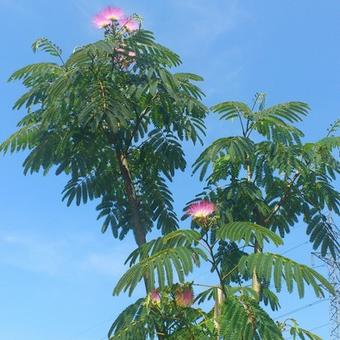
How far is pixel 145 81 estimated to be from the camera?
8.04m

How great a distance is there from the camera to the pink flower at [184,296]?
6.99m

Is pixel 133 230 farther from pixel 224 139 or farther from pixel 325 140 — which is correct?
pixel 325 140

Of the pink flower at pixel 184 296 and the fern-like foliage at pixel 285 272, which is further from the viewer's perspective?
the pink flower at pixel 184 296

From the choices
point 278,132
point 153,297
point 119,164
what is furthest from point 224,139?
point 153,297

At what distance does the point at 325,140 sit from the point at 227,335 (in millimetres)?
2747

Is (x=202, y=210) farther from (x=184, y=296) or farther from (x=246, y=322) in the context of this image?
(x=246, y=322)

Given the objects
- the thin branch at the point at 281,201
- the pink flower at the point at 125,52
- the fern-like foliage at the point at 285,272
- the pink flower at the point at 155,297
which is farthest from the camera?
the thin branch at the point at 281,201

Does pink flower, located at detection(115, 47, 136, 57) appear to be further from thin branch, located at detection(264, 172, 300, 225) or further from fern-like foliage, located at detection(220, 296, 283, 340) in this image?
fern-like foliage, located at detection(220, 296, 283, 340)

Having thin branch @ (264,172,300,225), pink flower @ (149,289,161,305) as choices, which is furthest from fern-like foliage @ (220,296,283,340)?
thin branch @ (264,172,300,225)

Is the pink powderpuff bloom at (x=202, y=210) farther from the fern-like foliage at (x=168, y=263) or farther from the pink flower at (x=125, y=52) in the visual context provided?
the pink flower at (x=125, y=52)

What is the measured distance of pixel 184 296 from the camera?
7.00m

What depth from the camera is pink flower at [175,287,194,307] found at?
6988 millimetres

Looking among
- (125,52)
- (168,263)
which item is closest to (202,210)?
(168,263)

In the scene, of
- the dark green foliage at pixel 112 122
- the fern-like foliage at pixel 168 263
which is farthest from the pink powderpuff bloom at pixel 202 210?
the dark green foliage at pixel 112 122
